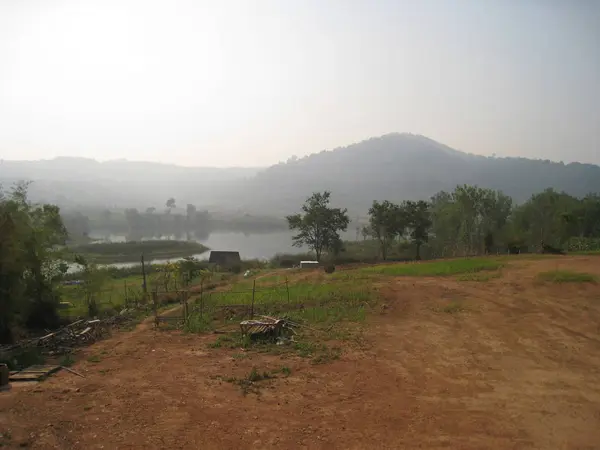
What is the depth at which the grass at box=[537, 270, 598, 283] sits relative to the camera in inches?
709

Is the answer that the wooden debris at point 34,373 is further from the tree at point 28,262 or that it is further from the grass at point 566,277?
the grass at point 566,277

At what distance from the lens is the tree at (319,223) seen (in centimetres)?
4174

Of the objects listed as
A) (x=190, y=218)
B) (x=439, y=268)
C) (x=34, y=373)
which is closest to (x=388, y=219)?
(x=439, y=268)

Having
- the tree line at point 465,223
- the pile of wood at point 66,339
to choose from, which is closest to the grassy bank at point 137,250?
the tree line at point 465,223

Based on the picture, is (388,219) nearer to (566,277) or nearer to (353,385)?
(566,277)

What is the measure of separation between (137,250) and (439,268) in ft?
214

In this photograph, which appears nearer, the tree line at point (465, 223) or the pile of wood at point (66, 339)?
the pile of wood at point (66, 339)

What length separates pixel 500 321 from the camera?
1458cm

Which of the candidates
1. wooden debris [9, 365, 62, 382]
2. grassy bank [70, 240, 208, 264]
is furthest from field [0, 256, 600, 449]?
grassy bank [70, 240, 208, 264]

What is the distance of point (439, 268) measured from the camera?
78.3ft

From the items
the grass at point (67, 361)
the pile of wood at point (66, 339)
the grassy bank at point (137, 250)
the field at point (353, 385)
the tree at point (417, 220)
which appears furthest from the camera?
the grassy bank at point (137, 250)

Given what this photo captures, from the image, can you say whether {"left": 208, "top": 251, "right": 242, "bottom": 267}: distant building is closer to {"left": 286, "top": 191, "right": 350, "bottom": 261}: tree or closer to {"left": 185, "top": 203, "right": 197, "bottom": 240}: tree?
{"left": 286, "top": 191, "right": 350, "bottom": 261}: tree

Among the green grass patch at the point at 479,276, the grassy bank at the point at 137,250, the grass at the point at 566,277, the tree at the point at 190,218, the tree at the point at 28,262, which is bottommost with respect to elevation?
the grassy bank at the point at 137,250

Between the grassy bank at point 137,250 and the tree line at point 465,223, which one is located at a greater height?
the tree line at point 465,223
